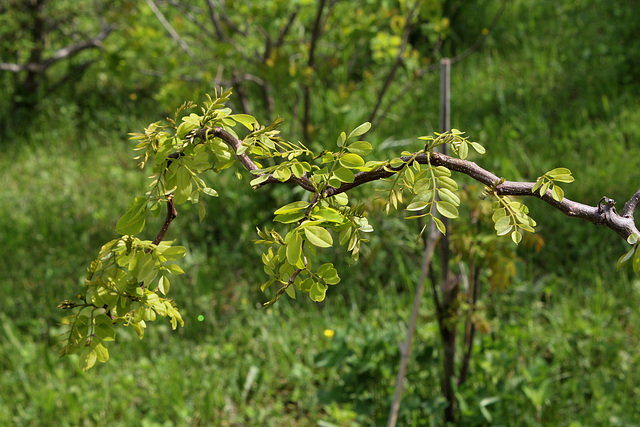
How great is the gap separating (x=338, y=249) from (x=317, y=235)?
254cm

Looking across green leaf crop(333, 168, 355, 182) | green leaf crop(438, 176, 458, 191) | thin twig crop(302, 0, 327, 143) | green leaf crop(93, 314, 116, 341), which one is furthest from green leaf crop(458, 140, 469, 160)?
thin twig crop(302, 0, 327, 143)

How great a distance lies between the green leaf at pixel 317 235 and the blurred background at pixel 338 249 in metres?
0.80

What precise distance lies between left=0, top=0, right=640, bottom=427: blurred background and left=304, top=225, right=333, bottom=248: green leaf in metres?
0.80

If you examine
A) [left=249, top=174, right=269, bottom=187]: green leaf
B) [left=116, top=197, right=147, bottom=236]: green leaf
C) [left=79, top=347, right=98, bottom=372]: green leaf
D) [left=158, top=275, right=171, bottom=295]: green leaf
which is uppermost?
[left=249, top=174, right=269, bottom=187]: green leaf

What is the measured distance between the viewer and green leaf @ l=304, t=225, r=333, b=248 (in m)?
0.69

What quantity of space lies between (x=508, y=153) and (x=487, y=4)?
2001 mm

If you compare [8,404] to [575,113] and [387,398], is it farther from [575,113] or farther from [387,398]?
[575,113]

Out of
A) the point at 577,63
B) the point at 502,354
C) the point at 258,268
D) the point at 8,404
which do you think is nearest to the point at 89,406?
the point at 8,404

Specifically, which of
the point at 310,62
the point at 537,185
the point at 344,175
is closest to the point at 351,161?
the point at 344,175

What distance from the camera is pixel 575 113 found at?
3957 mm

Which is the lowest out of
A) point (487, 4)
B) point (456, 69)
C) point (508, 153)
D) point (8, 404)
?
point (8, 404)

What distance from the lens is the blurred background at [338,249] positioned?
249cm

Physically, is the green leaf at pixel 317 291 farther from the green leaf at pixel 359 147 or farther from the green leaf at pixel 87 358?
the green leaf at pixel 87 358

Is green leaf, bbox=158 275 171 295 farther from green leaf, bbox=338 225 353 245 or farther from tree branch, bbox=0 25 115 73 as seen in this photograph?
tree branch, bbox=0 25 115 73
